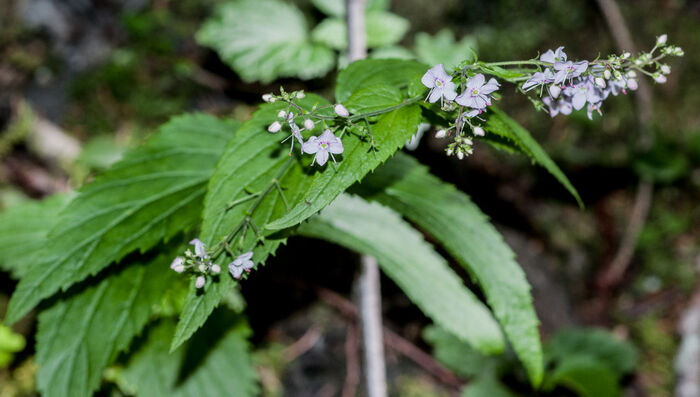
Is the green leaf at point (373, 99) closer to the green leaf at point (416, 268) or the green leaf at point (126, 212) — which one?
the green leaf at point (126, 212)

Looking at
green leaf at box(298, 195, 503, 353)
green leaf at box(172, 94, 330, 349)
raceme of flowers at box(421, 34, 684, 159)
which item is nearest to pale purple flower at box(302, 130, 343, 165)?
green leaf at box(172, 94, 330, 349)

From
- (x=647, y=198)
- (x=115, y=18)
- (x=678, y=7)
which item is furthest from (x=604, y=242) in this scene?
(x=115, y=18)

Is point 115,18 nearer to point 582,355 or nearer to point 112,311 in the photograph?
point 112,311

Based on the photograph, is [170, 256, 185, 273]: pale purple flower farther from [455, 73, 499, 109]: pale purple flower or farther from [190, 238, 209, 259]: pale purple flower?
[455, 73, 499, 109]: pale purple flower

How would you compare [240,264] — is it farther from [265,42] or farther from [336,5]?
[336,5]

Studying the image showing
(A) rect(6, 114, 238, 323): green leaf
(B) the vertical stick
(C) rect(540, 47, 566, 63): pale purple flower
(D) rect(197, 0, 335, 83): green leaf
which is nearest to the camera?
(C) rect(540, 47, 566, 63): pale purple flower

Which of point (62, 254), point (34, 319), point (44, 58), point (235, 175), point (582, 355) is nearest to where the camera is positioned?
point (235, 175)

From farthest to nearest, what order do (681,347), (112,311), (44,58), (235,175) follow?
(44,58)
(681,347)
(112,311)
(235,175)

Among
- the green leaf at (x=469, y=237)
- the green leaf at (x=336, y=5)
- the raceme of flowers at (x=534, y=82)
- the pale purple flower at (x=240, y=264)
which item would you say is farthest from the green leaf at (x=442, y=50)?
the pale purple flower at (x=240, y=264)
